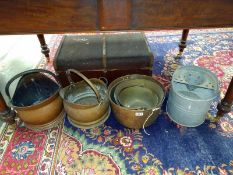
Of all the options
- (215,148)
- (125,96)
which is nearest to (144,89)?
(125,96)

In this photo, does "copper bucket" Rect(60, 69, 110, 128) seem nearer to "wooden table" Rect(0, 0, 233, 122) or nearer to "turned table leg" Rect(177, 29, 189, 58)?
"wooden table" Rect(0, 0, 233, 122)

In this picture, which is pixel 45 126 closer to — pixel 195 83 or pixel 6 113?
pixel 6 113

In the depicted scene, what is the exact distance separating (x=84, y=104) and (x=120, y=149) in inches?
13.8

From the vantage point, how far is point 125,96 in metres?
1.47

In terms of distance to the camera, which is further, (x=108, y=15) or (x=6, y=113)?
(x=6, y=113)

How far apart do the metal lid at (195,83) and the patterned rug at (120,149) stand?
24cm

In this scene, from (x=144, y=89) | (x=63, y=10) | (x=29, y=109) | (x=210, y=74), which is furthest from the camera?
(x=144, y=89)

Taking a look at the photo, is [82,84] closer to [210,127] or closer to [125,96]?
[125,96]

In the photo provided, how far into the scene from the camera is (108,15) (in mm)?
874

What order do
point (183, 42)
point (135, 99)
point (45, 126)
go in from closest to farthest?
point (45, 126)
point (135, 99)
point (183, 42)

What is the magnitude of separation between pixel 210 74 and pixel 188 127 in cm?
37

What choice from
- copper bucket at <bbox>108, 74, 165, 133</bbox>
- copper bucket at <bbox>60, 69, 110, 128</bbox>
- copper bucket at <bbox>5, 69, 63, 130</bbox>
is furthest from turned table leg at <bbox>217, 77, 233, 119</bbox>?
copper bucket at <bbox>5, 69, 63, 130</bbox>

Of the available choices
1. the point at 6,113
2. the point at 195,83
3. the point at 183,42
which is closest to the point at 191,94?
the point at 195,83

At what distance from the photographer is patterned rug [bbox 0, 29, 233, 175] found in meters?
Result: 1.18
